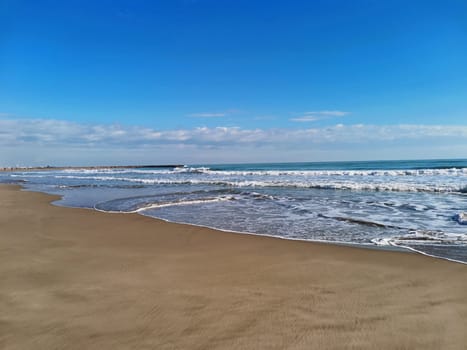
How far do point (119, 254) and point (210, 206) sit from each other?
20.5 ft

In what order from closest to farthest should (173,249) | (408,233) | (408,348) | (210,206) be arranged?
1. (408,348)
2. (173,249)
3. (408,233)
4. (210,206)

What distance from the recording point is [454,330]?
8.09ft

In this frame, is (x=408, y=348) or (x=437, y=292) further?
(x=437, y=292)

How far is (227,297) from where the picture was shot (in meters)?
3.12

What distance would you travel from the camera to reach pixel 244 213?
931 cm

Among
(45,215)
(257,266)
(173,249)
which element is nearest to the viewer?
(257,266)

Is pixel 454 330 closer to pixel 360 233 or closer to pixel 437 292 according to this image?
pixel 437 292

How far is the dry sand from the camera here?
2.40m

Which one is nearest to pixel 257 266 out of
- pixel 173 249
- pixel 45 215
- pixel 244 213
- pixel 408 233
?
pixel 173 249

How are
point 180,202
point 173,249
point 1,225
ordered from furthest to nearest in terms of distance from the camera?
point 180,202 < point 1,225 < point 173,249

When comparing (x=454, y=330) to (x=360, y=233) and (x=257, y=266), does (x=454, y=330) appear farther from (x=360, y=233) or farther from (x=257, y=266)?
(x=360, y=233)

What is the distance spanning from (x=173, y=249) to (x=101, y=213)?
5.34 m

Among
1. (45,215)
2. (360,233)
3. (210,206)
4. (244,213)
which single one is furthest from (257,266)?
(45,215)

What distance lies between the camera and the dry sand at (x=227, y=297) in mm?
2396
